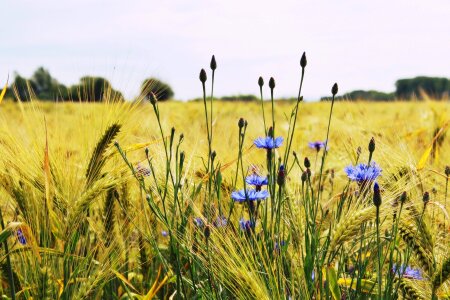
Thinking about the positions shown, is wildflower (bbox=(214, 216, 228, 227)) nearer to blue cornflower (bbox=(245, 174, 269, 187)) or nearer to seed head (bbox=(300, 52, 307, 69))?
blue cornflower (bbox=(245, 174, 269, 187))

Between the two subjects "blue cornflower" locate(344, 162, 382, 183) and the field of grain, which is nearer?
the field of grain

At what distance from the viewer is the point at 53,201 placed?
1316 millimetres

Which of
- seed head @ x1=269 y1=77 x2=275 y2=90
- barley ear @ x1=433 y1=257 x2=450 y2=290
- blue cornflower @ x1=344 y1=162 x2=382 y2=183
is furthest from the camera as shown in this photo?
seed head @ x1=269 y1=77 x2=275 y2=90

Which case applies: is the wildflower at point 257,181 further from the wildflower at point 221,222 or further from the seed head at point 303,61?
the seed head at point 303,61

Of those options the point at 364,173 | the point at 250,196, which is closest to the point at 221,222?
the point at 250,196

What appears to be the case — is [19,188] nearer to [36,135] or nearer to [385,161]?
[36,135]

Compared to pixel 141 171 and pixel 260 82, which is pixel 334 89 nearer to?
pixel 260 82

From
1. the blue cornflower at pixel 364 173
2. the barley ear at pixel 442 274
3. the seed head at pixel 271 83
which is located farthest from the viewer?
the seed head at pixel 271 83

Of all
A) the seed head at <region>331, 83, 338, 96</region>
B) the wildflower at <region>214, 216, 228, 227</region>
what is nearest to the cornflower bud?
the seed head at <region>331, 83, 338, 96</region>

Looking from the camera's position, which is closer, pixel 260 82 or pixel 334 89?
pixel 334 89

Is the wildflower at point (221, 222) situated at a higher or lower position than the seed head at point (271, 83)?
lower

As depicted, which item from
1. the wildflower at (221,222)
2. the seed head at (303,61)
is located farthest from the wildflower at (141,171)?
the seed head at (303,61)

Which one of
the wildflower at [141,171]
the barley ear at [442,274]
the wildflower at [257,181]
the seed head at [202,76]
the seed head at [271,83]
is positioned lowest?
the barley ear at [442,274]

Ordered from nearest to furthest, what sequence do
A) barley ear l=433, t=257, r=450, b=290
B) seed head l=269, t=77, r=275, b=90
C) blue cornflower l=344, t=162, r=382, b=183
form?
barley ear l=433, t=257, r=450, b=290, blue cornflower l=344, t=162, r=382, b=183, seed head l=269, t=77, r=275, b=90
